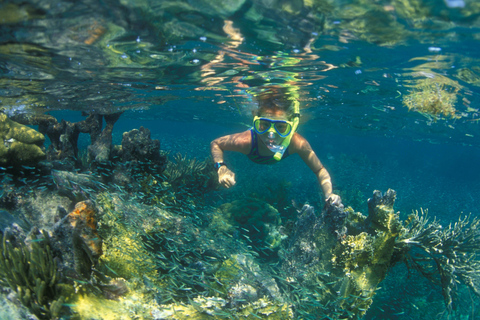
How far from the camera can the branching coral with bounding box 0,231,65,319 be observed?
2487 millimetres

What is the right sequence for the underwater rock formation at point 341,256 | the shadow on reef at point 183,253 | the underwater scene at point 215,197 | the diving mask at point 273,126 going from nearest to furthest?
the shadow on reef at point 183,253 → the underwater scene at point 215,197 → the underwater rock formation at point 341,256 → the diving mask at point 273,126

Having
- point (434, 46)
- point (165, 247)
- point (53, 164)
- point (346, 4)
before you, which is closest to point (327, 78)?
point (434, 46)

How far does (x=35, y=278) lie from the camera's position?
2.60 m

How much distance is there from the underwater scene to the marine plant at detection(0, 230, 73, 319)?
17 millimetres

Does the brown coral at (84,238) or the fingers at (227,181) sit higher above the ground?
the brown coral at (84,238)

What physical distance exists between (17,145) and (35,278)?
448 centimetres

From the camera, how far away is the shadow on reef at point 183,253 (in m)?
2.82

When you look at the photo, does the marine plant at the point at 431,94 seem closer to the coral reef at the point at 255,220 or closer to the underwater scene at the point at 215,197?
the underwater scene at the point at 215,197

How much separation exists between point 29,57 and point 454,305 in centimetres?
1279

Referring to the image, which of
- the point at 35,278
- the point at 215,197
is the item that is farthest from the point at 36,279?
the point at 215,197

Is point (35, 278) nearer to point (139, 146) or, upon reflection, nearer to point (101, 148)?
point (139, 146)

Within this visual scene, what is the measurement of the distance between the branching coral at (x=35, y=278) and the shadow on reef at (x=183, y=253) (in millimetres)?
11

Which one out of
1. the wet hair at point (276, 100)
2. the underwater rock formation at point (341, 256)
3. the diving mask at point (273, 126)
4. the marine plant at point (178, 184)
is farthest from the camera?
the wet hair at point (276, 100)

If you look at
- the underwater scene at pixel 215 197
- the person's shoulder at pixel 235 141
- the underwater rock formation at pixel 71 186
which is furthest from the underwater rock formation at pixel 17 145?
the person's shoulder at pixel 235 141
